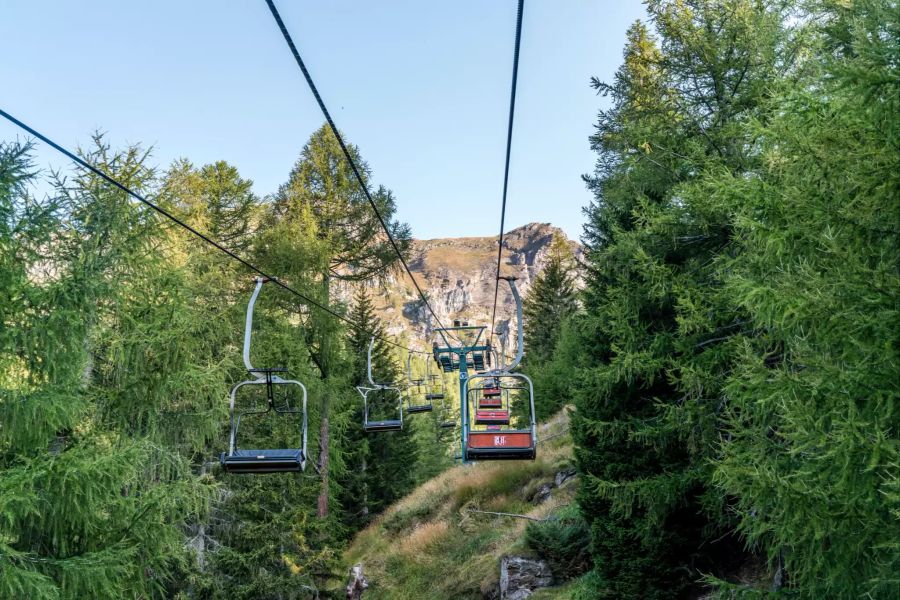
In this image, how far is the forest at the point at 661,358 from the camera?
529cm

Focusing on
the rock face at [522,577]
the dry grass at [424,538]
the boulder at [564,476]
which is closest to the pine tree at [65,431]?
the rock face at [522,577]

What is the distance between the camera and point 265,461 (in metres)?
7.75

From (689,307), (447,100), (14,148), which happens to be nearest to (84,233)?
(14,148)

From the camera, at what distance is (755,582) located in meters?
9.66

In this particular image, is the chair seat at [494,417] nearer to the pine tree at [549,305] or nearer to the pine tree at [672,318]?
the pine tree at [672,318]

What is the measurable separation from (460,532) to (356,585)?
3540 millimetres

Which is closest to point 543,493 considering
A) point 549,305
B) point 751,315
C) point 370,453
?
point 751,315

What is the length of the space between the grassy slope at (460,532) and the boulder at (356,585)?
696 millimetres

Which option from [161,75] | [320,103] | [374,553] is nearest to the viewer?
[320,103]

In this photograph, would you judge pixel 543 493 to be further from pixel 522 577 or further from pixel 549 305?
pixel 549 305

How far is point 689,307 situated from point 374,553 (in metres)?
16.8

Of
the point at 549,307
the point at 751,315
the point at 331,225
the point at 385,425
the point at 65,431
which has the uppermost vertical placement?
the point at 331,225

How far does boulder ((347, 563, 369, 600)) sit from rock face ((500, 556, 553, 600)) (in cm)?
555

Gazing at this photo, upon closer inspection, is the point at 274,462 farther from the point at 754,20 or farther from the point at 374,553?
the point at 374,553
